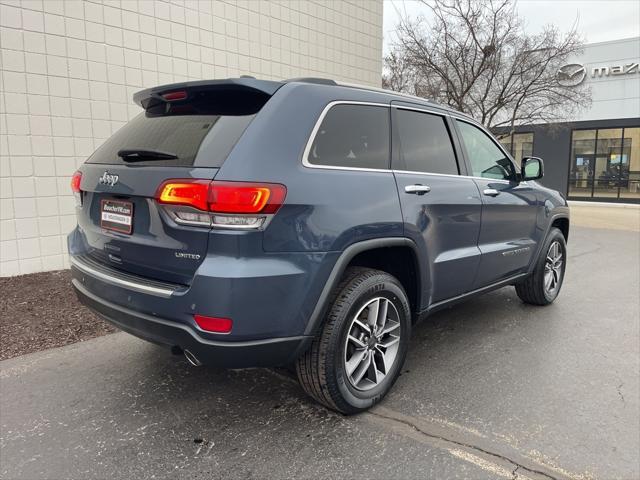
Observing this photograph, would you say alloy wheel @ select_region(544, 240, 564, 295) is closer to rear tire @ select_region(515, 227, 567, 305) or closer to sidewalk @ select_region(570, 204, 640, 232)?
rear tire @ select_region(515, 227, 567, 305)

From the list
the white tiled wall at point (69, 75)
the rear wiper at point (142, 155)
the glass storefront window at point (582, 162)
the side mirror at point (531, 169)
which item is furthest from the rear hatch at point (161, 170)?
the glass storefront window at point (582, 162)

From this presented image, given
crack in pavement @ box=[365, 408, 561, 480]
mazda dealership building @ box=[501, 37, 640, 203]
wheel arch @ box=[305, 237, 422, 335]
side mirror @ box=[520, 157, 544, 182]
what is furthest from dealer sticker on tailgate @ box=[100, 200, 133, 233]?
mazda dealership building @ box=[501, 37, 640, 203]

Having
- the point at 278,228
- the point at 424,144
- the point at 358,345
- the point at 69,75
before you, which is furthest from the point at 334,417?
the point at 69,75

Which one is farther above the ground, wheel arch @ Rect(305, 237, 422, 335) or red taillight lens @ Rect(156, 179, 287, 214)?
red taillight lens @ Rect(156, 179, 287, 214)

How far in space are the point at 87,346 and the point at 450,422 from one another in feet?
9.86

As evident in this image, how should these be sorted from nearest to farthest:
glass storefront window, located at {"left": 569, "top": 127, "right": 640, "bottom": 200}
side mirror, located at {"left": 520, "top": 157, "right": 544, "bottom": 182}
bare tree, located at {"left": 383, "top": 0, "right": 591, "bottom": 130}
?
side mirror, located at {"left": 520, "top": 157, "right": 544, "bottom": 182} → bare tree, located at {"left": 383, "top": 0, "right": 591, "bottom": 130} → glass storefront window, located at {"left": 569, "top": 127, "right": 640, "bottom": 200}

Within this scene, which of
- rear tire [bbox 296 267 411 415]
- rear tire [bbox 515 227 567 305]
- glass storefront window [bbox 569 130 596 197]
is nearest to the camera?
rear tire [bbox 296 267 411 415]

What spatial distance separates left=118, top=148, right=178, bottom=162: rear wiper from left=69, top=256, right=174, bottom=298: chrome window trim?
0.68 metres

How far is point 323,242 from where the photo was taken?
2619 mm

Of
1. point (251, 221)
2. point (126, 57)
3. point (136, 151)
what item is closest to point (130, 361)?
point (136, 151)

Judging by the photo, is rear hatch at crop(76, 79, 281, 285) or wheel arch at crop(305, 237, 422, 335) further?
wheel arch at crop(305, 237, 422, 335)

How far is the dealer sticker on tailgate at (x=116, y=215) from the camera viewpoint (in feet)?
8.98

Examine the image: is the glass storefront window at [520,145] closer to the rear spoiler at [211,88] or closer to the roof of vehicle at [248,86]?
the roof of vehicle at [248,86]

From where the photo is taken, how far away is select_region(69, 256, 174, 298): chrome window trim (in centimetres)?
253
